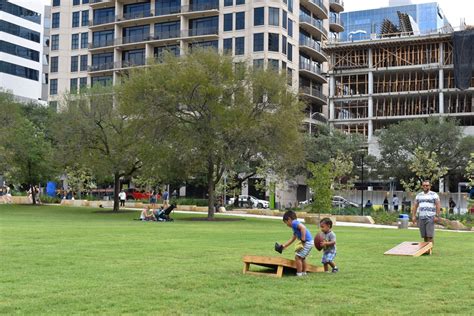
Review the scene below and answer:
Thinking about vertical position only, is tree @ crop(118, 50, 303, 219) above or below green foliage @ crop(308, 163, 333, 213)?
above

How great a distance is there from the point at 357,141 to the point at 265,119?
130 feet

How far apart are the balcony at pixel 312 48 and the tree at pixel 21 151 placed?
143ft

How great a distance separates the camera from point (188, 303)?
8867 mm

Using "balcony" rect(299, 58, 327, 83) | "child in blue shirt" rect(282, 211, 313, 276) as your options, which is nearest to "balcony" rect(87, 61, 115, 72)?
"balcony" rect(299, 58, 327, 83)

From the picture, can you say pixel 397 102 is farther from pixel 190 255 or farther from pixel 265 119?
pixel 190 255

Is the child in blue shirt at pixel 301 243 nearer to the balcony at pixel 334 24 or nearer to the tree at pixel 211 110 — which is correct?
the tree at pixel 211 110

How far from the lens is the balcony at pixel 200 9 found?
84.0 m

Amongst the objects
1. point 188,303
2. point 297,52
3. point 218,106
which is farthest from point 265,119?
point 297,52

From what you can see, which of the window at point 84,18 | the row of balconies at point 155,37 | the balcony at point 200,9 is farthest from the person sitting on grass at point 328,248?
the window at point 84,18

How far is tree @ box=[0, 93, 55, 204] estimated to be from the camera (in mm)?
48969

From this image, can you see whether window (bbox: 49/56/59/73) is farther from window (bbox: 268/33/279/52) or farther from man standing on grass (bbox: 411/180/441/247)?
man standing on grass (bbox: 411/180/441/247)

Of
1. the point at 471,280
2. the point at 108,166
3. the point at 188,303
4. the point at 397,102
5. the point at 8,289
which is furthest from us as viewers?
the point at 397,102

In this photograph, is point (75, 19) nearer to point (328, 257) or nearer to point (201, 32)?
point (201, 32)

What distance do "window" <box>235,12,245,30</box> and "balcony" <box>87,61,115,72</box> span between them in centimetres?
1949
